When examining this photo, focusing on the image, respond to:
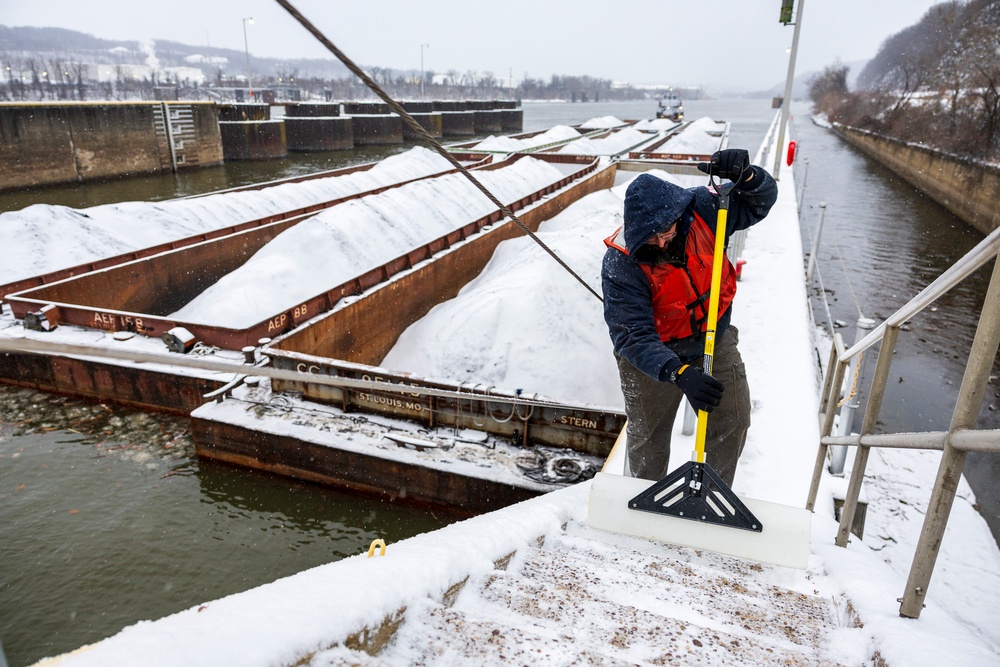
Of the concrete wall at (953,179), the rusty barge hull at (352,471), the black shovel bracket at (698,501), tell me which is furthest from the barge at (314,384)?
the concrete wall at (953,179)

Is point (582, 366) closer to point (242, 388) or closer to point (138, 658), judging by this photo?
point (242, 388)

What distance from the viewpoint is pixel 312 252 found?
1117 centimetres

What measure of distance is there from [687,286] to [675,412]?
2.23 feet

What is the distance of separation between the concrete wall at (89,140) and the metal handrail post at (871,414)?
1170 inches

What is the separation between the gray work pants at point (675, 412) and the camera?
9.20 ft

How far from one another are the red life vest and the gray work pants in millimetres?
175

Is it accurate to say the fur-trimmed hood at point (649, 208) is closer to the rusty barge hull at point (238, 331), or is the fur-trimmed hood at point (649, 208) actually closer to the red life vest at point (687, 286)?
the red life vest at point (687, 286)

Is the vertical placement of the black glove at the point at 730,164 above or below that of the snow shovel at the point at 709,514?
above

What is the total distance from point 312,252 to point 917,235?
21639 millimetres

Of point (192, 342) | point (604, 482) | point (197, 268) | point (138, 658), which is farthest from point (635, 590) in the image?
point (197, 268)

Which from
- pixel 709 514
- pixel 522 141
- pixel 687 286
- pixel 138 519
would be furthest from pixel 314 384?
pixel 522 141

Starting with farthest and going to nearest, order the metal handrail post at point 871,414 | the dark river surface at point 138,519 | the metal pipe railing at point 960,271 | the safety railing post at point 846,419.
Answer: the dark river surface at point 138,519
the safety railing post at point 846,419
the metal handrail post at point 871,414
the metal pipe railing at point 960,271

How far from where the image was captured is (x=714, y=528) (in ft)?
7.86

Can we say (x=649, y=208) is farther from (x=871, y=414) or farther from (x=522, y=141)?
(x=522, y=141)
